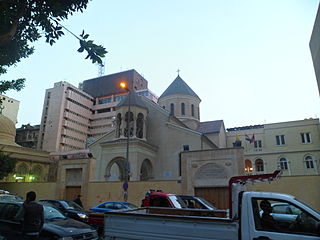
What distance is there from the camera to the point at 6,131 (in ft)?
132

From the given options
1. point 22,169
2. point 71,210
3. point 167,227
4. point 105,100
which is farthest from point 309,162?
point 105,100

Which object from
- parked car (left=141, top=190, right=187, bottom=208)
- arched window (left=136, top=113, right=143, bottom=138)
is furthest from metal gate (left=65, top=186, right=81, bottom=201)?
parked car (left=141, top=190, right=187, bottom=208)

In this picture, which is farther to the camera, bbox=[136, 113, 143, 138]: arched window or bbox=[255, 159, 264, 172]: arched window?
bbox=[255, 159, 264, 172]: arched window

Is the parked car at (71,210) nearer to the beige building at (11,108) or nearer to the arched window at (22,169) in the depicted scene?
the arched window at (22,169)

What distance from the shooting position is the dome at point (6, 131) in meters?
39.6

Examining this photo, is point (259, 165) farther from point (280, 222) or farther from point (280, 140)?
point (280, 222)

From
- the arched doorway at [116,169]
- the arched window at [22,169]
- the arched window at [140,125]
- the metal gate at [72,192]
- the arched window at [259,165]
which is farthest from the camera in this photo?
the arched window at [259,165]

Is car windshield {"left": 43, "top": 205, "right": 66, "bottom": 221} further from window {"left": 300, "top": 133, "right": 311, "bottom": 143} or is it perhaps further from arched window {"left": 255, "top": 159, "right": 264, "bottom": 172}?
window {"left": 300, "top": 133, "right": 311, "bottom": 143}

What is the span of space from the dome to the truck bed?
40793 millimetres

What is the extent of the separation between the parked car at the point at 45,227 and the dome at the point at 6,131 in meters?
36.8

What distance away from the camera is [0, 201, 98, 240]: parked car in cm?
708

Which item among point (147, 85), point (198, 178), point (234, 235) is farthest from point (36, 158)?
point (147, 85)

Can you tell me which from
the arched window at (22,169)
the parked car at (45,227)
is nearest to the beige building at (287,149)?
the parked car at (45,227)

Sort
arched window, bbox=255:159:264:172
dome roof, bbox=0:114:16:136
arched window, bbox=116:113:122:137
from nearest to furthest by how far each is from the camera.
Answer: arched window, bbox=116:113:122:137, dome roof, bbox=0:114:16:136, arched window, bbox=255:159:264:172
